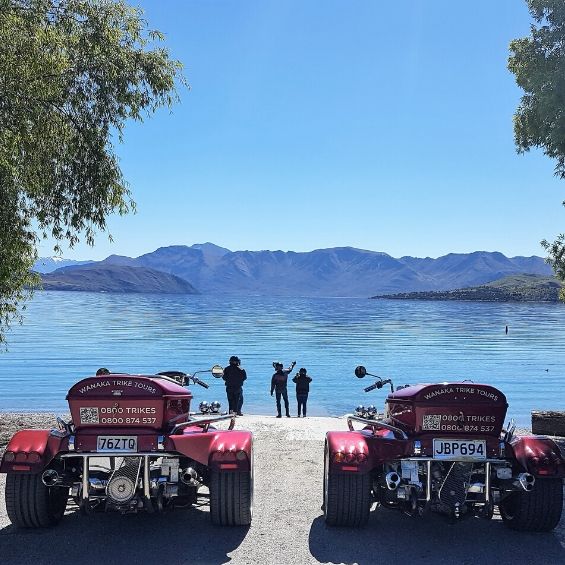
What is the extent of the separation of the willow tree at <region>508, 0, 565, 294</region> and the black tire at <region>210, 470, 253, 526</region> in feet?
37.9

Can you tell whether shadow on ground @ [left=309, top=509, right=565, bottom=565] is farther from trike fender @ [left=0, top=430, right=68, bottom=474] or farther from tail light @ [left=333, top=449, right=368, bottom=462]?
trike fender @ [left=0, top=430, right=68, bottom=474]

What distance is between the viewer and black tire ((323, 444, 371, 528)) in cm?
690

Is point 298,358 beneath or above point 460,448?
beneath

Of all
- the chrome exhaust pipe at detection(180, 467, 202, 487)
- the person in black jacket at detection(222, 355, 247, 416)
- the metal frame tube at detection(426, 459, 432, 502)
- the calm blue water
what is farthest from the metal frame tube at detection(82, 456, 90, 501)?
the calm blue water

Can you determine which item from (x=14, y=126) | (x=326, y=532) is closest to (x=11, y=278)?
(x=14, y=126)

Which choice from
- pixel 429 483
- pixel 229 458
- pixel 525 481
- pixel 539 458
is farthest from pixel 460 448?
pixel 229 458

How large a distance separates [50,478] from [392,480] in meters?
3.61

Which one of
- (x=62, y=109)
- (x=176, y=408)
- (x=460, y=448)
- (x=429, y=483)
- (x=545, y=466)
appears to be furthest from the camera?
(x=62, y=109)

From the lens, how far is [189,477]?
21.7ft

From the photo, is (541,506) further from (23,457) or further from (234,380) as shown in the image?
(234,380)

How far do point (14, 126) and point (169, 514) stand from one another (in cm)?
664

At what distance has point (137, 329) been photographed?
91062 mm

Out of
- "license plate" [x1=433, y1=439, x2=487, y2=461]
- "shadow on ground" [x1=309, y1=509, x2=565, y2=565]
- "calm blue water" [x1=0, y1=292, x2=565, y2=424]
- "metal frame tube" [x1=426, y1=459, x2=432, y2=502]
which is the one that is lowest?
"calm blue water" [x1=0, y1=292, x2=565, y2=424]

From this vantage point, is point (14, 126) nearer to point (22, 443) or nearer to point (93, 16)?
point (93, 16)
